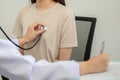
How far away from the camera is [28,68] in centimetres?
60

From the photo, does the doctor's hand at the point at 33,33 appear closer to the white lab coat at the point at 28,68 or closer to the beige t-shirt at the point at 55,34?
the beige t-shirt at the point at 55,34

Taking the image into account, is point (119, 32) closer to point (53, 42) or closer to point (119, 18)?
point (119, 18)

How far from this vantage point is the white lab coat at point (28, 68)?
0.60 metres

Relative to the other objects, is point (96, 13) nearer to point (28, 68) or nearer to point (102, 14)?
point (102, 14)

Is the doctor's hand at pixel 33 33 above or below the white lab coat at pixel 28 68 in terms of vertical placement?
below

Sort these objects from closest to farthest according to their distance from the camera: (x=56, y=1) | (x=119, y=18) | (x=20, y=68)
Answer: (x=20, y=68), (x=56, y=1), (x=119, y=18)

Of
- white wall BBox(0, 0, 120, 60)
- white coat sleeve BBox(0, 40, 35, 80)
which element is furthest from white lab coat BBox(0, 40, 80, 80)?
white wall BBox(0, 0, 120, 60)

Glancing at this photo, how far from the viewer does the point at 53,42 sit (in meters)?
1.44

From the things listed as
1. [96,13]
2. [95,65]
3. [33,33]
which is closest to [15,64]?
[95,65]

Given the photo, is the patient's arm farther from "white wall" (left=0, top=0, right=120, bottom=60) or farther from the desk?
"white wall" (left=0, top=0, right=120, bottom=60)

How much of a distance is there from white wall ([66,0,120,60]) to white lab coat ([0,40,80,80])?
5.39 feet

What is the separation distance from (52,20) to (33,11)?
0.19 meters

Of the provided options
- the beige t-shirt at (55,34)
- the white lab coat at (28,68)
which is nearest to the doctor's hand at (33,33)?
the beige t-shirt at (55,34)

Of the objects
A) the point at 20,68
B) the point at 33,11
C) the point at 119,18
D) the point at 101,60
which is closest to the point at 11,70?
the point at 20,68
